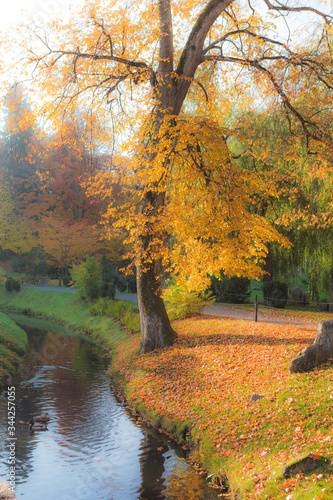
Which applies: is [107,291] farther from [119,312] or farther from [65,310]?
[119,312]

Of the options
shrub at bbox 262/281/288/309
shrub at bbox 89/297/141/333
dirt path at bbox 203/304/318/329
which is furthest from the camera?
shrub at bbox 262/281/288/309

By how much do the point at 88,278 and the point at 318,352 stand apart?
16.5 meters

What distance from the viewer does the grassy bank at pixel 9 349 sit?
1217 centimetres

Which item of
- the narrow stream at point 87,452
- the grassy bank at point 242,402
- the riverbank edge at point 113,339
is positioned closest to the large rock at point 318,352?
the grassy bank at point 242,402

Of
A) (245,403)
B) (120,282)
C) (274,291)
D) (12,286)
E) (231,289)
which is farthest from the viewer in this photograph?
(12,286)

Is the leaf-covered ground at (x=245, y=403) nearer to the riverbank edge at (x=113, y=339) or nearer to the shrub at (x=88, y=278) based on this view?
the riverbank edge at (x=113, y=339)

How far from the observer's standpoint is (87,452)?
24.0 ft

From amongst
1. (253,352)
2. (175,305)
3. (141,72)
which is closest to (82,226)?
(175,305)

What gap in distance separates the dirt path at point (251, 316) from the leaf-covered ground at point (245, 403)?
2239 mm

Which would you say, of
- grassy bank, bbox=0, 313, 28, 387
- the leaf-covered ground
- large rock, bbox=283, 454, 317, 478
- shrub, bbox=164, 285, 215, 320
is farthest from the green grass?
large rock, bbox=283, 454, 317, 478

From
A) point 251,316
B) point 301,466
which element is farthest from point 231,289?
point 301,466

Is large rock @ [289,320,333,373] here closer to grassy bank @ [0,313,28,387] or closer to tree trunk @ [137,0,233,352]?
tree trunk @ [137,0,233,352]

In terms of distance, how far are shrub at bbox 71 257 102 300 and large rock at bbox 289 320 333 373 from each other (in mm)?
16195

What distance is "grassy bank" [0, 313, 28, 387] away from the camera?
12166 millimetres
